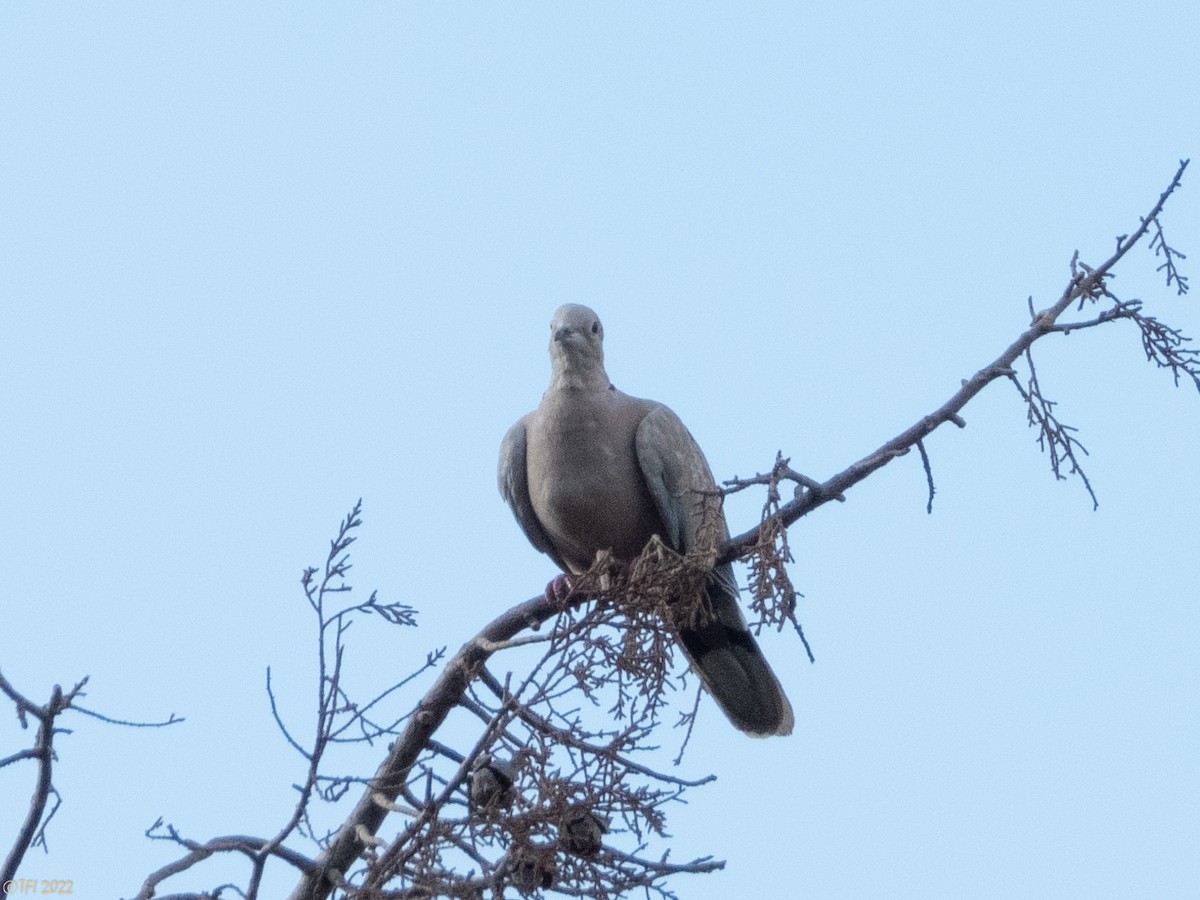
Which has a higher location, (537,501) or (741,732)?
(537,501)

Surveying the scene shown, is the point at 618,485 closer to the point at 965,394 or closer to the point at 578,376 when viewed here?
the point at 578,376

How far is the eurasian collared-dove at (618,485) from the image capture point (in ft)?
21.5

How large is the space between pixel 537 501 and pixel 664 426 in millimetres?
591

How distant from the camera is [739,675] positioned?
6719 millimetres

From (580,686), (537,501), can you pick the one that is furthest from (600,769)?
(537,501)

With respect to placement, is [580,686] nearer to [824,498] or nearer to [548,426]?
[824,498]

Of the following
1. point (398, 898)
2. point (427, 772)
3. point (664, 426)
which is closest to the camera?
point (398, 898)

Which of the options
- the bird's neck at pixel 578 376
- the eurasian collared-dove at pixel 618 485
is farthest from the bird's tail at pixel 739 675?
the bird's neck at pixel 578 376

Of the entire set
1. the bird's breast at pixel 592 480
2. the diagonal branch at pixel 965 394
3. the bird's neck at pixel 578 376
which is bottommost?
the diagonal branch at pixel 965 394

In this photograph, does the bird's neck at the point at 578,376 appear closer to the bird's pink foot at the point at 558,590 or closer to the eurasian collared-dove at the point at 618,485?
the eurasian collared-dove at the point at 618,485

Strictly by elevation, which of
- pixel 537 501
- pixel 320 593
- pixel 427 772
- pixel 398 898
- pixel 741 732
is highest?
pixel 537 501

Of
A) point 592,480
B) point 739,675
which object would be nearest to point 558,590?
point 592,480

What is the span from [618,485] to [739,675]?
36.4 inches

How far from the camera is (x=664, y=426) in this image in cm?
668
